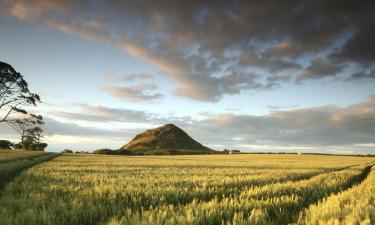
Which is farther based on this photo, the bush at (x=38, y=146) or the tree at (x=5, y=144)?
the bush at (x=38, y=146)

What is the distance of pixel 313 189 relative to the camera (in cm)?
1002

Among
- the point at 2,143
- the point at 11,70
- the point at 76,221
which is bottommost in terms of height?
the point at 76,221

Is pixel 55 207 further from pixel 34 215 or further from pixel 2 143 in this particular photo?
pixel 2 143

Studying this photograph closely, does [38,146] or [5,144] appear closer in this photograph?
[5,144]

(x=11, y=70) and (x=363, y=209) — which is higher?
(x=11, y=70)

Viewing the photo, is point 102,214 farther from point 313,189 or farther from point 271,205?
point 313,189

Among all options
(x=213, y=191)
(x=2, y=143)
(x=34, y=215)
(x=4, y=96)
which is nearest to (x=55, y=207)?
(x=34, y=215)

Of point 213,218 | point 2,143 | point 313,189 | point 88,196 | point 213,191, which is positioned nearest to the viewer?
point 213,218

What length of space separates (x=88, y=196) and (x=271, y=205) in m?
3.55

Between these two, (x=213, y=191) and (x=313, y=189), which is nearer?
(x=213, y=191)

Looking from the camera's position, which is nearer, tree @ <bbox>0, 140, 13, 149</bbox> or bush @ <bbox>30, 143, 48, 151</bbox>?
tree @ <bbox>0, 140, 13, 149</bbox>

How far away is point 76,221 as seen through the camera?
16.1 ft

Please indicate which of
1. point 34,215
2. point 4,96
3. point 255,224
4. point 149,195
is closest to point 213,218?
point 255,224

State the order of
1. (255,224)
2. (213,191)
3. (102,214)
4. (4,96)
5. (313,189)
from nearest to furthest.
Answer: (255,224), (102,214), (213,191), (313,189), (4,96)
